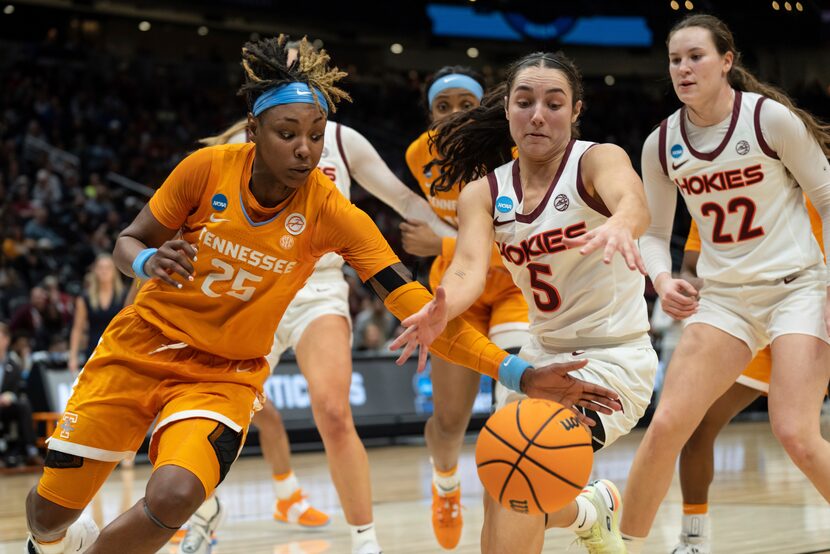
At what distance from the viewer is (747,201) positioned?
4586mm

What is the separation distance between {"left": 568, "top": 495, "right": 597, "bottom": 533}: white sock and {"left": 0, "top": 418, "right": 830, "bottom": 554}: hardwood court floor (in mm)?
1364

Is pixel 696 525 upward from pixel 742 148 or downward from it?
downward

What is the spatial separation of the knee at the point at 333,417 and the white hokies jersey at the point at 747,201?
6.16ft

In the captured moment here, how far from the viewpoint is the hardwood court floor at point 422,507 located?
592cm

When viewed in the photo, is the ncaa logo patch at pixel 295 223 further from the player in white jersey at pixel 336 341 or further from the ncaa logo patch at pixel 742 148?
the ncaa logo patch at pixel 742 148

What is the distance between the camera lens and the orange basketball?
11.5 feet

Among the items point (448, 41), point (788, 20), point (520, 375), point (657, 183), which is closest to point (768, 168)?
point (657, 183)

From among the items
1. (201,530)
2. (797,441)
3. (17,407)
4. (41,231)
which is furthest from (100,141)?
(797,441)

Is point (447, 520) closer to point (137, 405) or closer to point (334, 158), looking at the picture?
point (334, 158)

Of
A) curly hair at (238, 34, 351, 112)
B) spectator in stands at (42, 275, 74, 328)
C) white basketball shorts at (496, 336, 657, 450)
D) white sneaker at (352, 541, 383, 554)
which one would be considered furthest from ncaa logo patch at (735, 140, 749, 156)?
spectator in stands at (42, 275, 74, 328)

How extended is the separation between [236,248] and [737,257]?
2231mm

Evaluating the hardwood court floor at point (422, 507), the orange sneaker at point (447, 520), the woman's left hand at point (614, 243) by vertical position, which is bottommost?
the hardwood court floor at point (422, 507)

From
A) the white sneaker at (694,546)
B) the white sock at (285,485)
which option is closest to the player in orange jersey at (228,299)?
the white sneaker at (694,546)

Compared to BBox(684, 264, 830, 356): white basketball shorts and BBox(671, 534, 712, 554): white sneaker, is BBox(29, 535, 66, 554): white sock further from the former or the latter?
BBox(671, 534, 712, 554): white sneaker
